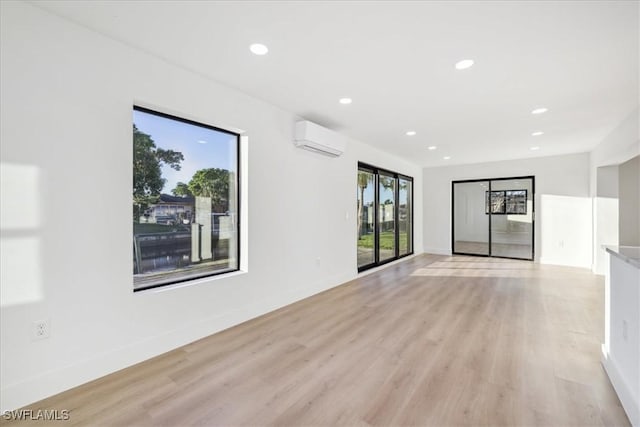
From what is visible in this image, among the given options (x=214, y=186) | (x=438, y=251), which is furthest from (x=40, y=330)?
(x=438, y=251)

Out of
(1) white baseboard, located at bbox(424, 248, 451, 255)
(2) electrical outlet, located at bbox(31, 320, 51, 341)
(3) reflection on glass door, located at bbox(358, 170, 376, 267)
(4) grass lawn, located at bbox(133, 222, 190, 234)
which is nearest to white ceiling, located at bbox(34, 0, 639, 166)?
(4) grass lawn, located at bbox(133, 222, 190, 234)

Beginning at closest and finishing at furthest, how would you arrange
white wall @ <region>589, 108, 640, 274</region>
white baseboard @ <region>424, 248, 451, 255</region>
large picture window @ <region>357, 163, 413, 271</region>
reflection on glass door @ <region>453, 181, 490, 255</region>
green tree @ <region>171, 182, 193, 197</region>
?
green tree @ <region>171, 182, 193, 197</region> → white wall @ <region>589, 108, 640, 274</region> → large picture window @ <region>357, 163, 413, 271</region> → reflection on glass door @ <region>453, 181, 490, 255</region> → white baseboard @ <region>424, 248, 451, 255</region>

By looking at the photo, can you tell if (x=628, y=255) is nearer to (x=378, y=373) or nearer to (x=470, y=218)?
(x=378, y=373)

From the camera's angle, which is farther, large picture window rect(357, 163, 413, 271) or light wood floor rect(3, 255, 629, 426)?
large picture window rect(357, 163, 413, 271)

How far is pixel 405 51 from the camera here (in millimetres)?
2451

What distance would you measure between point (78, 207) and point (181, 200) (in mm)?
896

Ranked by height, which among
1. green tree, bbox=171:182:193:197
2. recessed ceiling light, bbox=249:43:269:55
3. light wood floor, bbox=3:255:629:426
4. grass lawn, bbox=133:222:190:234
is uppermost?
recessed ceiling light, bbox=249:43:269:55

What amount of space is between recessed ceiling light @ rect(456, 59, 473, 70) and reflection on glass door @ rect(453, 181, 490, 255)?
6.18 m

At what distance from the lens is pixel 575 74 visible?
2.84 meters

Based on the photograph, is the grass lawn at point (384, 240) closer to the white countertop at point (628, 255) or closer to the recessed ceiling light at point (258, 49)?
the white countertop at point (628, 255)

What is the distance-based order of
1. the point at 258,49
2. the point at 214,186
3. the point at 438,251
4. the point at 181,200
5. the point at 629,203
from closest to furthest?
the point at 258,49, the point at 181,200, the point at 214,186, the point at 629,203, the point at 438,251

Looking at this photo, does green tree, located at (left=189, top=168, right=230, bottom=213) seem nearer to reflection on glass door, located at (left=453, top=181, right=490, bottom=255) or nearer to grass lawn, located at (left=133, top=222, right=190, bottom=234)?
grass lawn, located at (left=133, top=222, right=190, bottom=234)

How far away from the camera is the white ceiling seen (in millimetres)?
1972

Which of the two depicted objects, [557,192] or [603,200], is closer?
[603,200]
